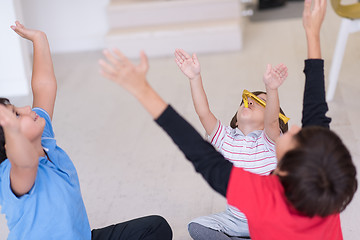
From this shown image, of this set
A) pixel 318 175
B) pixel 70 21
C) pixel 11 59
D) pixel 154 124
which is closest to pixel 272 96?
pixel 318 175

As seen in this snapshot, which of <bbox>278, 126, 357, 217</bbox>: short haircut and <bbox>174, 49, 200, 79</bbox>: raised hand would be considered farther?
<bbox>174, 49, 200, 79</bbox>: raised hand

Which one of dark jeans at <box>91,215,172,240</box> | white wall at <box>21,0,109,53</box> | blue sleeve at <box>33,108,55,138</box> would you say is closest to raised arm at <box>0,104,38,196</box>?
blue sleeve at <box>33,108,55,138</box>

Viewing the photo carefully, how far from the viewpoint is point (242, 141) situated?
1540mm

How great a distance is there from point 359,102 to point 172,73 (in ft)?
4.05

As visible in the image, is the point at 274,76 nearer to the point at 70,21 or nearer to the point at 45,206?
the point at 45,206

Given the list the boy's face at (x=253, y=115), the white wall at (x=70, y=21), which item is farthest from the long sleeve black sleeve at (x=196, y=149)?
the white wall at (x=70, y=21)

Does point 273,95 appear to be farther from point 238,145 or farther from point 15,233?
point 15,233

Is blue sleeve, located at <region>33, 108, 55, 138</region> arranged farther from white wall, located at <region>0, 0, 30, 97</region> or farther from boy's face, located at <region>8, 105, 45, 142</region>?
white wall, located at <region>0, 0, 30, 97</region>

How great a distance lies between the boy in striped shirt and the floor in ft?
0.72

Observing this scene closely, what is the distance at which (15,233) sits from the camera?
1.28 meters

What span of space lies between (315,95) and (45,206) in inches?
27.9

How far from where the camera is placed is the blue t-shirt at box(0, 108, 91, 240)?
1232 mm

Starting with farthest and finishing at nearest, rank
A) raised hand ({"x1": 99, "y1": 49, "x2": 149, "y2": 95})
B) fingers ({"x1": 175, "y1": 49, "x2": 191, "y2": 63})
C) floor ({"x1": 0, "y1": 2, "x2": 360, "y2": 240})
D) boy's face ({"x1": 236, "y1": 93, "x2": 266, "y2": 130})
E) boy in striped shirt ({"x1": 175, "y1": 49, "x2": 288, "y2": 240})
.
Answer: floor ({"x1": 0, "y1": 2, "x2": 360, "y2": 240}) → boy's face ({"x1": 236, "y1": 93, "x2": 266, "y2": 130}) → boy in striped shirt ({"x1": 175, "y1": 49, "x2": 288, "y2": 240}) → fingers ({"x1": 175, "y1": 49, "x2": 191, "y2": 63}) → raised hand ({"x1": 99, "y1": 49, "x2": 149, "y2": 95})

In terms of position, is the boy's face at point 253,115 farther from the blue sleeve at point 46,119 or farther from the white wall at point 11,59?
the white wall at point 11,59
